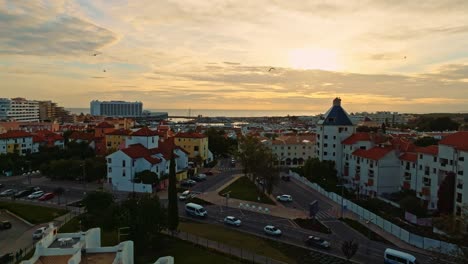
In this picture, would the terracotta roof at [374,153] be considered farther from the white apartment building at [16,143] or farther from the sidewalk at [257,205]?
the white apartment building at [16,143]

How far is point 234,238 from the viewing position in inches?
1411

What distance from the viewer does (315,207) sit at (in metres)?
41.4

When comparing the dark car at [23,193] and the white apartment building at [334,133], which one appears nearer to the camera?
the dark car at [23,193]

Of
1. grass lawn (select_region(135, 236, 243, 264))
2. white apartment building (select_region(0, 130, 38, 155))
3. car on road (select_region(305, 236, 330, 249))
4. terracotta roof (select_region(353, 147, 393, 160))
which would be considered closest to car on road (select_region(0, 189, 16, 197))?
white apartment building (select_region(0, 130, 38, 155))

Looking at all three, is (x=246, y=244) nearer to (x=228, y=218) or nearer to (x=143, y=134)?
(x=228, y=218)

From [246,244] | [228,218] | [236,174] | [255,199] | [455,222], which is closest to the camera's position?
[455,222]

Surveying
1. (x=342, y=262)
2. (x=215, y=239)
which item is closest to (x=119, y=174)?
(x=215, y=239)

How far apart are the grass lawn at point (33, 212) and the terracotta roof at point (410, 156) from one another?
4295cm

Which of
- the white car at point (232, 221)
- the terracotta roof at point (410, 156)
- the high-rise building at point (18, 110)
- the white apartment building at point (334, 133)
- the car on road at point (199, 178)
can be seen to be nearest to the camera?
the white car at point (232, 221)

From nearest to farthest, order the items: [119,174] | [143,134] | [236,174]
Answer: [119,174]
[143,134]
[236,174]

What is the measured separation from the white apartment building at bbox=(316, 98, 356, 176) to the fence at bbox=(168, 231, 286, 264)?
118 feet

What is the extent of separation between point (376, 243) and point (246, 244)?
1213 centimetres

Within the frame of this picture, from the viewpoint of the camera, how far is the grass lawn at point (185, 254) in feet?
98.7

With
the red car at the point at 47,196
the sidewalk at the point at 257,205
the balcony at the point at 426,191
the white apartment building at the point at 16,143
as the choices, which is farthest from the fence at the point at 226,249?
the white apartment building at the point at 16,143
